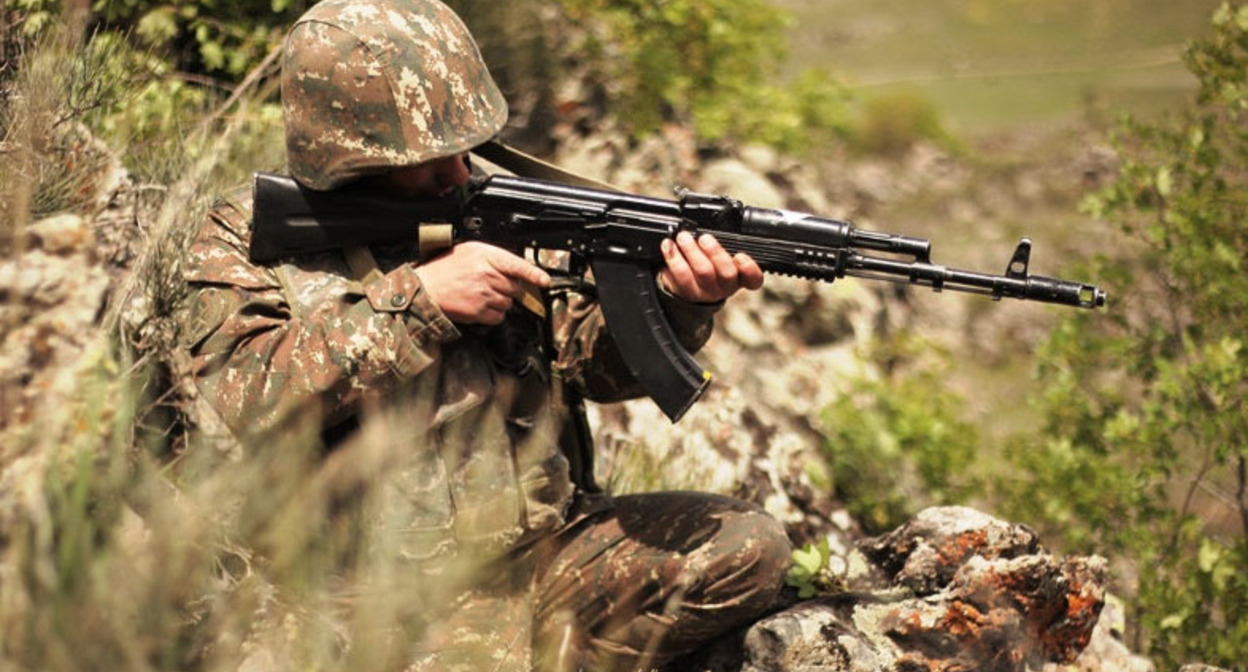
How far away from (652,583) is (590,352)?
2.60ft

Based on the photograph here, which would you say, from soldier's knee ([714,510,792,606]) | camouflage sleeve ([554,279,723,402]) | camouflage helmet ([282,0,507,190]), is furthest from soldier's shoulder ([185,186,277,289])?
soldier's knee ([714,510,792,606])

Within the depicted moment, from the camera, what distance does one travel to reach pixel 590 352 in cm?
402

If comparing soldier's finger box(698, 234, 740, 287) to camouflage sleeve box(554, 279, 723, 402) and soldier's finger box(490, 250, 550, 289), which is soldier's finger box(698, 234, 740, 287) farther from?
soldier's finger box(490, 250, 550, 289)

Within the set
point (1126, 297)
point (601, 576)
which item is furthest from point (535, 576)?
point (1126, 297)

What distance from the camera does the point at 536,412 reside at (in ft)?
12.8

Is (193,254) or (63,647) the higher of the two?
(193,254)

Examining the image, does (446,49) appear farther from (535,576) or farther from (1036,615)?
(1036,615)

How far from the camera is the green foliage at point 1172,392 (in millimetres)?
5625

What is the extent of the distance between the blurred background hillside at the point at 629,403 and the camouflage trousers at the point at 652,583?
0.65 meters

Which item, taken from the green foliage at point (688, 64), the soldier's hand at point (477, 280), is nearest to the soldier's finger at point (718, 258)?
the soldier's hand at point (477, 280)

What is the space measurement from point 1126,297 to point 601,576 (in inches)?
181

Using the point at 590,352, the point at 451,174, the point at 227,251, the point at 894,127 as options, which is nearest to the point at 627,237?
the point at 590,352

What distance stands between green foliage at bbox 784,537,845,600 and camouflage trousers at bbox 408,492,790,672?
A: 0.18m

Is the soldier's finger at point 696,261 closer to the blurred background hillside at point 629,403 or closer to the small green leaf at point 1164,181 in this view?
the blurred background hillside at point 629,403
